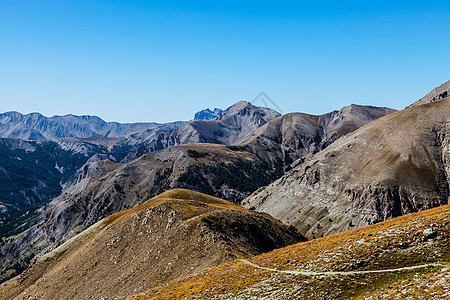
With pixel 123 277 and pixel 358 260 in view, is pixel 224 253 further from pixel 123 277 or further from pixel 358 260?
pixel 358 260

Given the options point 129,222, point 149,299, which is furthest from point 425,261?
A: point 129,222

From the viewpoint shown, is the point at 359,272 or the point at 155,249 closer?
the point at 359,272

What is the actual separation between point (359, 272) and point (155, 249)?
206 feet

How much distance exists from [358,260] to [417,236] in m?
7.73

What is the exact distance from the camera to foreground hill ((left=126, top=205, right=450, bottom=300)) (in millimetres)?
32281

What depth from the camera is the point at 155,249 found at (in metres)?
88.4

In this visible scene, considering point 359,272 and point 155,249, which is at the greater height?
point 155,249

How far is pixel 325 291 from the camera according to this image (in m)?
36.6

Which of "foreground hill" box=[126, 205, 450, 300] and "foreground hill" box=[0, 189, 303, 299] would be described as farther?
"foreground hill" box=[0, 189, 303, 299]

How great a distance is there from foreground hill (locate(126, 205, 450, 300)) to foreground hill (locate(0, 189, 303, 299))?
81.5 feet

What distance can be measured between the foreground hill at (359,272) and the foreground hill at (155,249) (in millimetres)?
24855

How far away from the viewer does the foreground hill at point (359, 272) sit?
32.3 metres

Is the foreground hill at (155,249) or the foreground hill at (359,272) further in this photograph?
the foreground hill at (155,249)

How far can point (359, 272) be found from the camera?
37.8 metres
